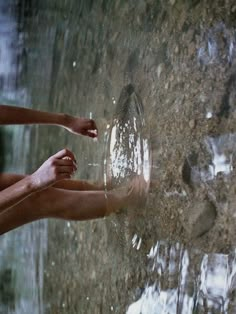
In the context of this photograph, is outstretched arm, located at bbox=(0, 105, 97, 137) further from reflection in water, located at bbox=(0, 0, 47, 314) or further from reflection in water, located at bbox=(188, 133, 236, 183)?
reflection in water, located at bbox=(0, 0, 47, 314)

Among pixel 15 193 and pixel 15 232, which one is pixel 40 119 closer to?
pixel 15 193

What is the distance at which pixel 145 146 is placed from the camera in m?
1.40

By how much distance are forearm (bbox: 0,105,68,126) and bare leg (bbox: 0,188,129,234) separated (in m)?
0.18

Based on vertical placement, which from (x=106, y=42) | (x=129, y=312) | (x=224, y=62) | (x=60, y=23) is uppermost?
(x=60, y=23)

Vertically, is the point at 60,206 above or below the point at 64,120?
below

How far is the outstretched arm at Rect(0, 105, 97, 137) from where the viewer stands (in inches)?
52.7

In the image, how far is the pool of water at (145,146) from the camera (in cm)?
110

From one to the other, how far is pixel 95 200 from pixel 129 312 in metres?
0.34

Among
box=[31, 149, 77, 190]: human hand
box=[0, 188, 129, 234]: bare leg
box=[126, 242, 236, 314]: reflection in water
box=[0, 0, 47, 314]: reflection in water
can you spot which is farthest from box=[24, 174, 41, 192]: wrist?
box=[0, 0, 47, 314]: reflection in water

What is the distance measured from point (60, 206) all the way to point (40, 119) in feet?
0.74

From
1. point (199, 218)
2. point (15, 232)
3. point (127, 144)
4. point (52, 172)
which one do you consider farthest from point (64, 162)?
point (15, 232)

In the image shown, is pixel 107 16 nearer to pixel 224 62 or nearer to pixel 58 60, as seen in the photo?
pixel 58 60

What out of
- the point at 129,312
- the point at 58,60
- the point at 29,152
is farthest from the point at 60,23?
the point at 129,312

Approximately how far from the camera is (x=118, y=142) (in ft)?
5.15
